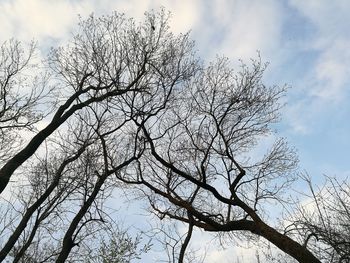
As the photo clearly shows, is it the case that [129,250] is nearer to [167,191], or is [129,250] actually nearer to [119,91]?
[167,191]

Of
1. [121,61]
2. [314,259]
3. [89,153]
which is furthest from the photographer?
[89,153]

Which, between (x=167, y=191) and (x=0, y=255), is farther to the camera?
(x=167, y=191)

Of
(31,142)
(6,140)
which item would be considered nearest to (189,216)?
(31,142)

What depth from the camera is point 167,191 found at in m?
12.0

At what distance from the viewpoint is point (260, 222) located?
966cm

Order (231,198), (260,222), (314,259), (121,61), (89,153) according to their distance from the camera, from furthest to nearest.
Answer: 1. (89,153)
2. (121,61)
3. (231,198)
4. (260,222)
5. (314,259)

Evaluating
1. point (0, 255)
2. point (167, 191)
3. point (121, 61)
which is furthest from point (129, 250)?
point (121, 61)

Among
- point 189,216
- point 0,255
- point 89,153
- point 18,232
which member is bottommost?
point 0,255

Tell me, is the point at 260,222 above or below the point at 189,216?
below

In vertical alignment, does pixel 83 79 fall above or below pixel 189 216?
above

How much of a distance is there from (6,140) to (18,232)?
2666 millimetres

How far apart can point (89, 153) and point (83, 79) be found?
2766mm

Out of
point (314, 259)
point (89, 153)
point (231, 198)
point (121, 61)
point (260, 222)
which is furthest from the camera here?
point (89, 153)

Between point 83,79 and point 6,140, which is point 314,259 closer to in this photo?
point 83,79
